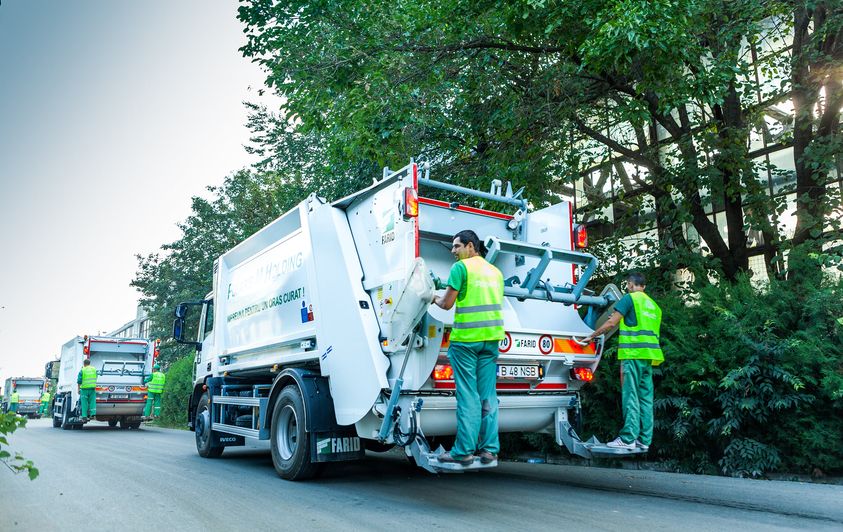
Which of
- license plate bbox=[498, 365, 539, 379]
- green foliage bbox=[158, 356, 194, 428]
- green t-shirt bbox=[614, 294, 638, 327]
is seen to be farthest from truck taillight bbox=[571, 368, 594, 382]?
green foliage bbox=[158, 356, 194, 428]

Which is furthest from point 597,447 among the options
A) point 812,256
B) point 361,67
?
point 361,67

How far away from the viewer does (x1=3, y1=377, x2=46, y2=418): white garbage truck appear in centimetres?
3603

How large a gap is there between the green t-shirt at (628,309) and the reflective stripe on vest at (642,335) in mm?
22

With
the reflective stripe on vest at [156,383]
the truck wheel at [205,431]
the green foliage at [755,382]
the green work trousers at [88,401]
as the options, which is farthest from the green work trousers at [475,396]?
the green work trousers at [88,401]

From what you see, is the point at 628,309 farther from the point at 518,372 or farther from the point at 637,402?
the point at 518,372

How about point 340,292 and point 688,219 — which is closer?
point 340,292

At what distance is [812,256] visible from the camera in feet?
24.3

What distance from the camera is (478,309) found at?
503 centimetres

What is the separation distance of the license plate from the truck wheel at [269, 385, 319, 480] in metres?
1.96

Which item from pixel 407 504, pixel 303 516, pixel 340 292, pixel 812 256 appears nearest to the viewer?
pixel 303 516

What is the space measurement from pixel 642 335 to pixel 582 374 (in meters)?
0.72

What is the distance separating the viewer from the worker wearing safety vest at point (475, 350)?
194 inches

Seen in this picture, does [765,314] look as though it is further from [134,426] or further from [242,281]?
[134,426]

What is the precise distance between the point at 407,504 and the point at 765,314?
4446mm
